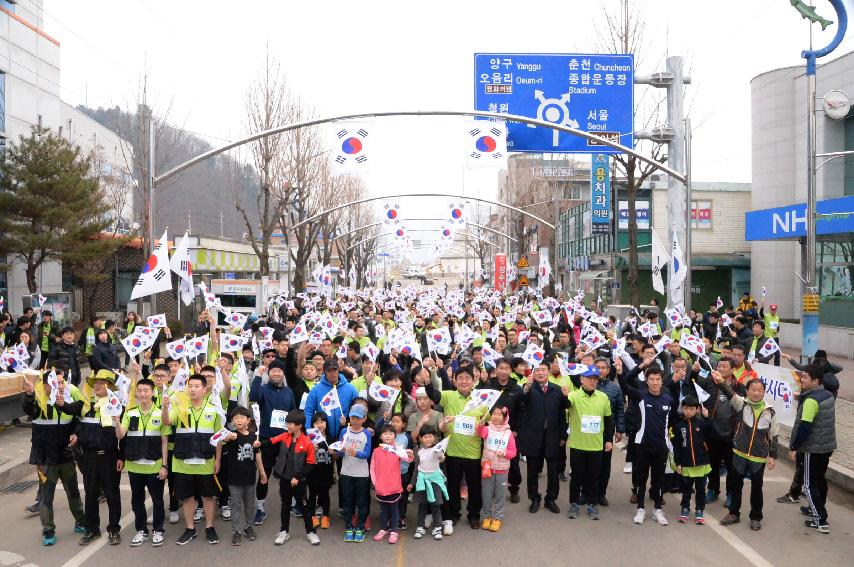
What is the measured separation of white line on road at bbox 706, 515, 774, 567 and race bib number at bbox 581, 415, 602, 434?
58.2 inches

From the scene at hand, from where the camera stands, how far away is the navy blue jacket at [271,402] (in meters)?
7.75

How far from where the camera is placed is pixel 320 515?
7.44 m

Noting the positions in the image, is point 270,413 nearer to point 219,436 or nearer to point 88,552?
point 219,436

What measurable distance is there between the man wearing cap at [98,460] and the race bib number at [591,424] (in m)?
4.73

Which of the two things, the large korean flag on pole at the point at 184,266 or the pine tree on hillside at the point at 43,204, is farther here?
the pine tree on hillside at the point at 43,204

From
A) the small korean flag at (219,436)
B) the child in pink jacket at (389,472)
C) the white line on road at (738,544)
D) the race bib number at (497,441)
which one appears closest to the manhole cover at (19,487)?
the small korean flag at (219,436)

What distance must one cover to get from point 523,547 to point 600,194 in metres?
29.3

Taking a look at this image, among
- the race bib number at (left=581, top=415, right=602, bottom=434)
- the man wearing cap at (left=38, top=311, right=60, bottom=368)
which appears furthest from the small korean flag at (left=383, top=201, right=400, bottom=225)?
the race bib number at (left=581, top=415, right=602, bottom=434)

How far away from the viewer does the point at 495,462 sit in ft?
23.4

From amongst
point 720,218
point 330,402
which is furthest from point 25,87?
point 720,218

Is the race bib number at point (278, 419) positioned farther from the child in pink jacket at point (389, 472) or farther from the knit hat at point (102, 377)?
the knit hat at point (102, 377)

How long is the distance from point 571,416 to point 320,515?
292cm

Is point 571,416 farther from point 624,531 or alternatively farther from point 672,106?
point 672,106

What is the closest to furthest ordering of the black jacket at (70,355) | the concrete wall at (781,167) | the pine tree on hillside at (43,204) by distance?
1. the black jacket at (70,355)
2. the pine tree on hillside at (43,204)
3. the concrete wall at (781,167)
